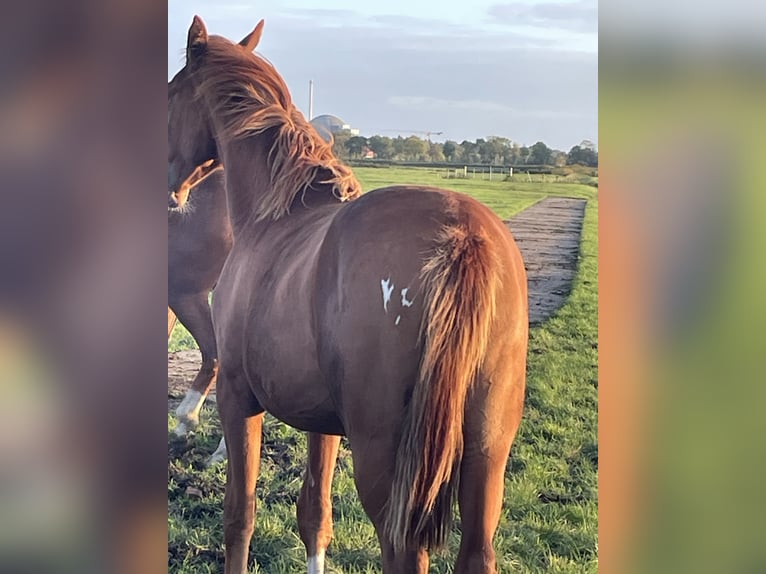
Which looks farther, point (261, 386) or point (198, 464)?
point (198, 464)

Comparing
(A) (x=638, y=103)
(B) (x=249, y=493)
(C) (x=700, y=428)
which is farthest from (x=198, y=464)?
(A) (x=638, y=103)

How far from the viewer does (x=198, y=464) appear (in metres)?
2.39

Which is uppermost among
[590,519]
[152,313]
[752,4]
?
[752,4]

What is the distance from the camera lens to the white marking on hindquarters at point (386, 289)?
1.78 metres

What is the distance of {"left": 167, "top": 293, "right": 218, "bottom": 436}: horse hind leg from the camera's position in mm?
2377

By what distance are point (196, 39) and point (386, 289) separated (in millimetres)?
1044

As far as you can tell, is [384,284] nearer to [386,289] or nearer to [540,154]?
[386,289]

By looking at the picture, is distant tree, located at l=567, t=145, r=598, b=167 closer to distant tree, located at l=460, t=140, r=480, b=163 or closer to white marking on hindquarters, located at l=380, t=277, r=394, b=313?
distant tree, located at l=460, t=140, r=480, b=163

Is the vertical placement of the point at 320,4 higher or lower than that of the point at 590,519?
higher

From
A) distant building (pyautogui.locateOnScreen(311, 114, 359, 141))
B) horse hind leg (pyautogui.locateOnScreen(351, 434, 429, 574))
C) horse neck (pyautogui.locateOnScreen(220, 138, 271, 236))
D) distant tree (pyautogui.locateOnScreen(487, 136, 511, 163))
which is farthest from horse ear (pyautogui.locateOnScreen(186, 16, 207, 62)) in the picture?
horse hind leg (pyautogui.locateOnScreen(351, 434, 429, 574))

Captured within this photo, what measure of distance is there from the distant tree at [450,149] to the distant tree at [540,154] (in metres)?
0.21

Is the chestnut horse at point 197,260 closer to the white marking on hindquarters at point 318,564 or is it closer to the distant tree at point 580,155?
the white marking on hindquarters at point 318,564

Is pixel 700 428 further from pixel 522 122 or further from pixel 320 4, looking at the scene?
pixel 320 4

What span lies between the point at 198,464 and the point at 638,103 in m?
1.61
